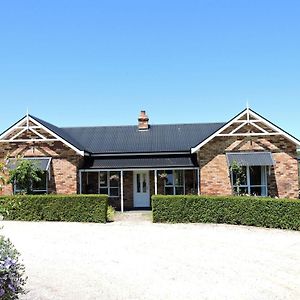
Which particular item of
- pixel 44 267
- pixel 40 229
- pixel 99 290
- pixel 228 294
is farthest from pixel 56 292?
pixel 40 229

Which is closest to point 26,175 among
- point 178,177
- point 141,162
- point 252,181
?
point 141,162

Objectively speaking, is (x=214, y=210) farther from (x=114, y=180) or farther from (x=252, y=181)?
(x=114, y=180)

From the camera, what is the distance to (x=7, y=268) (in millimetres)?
5379

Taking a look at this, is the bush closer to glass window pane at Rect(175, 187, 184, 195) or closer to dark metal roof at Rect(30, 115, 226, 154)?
dark metal roof at Rect(30, 115, 226, 154)

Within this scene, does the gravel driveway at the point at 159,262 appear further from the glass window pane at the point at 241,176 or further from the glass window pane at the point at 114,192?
the glass window pane at the point at 114,192

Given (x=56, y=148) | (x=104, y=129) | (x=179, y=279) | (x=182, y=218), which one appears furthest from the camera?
(x=104, y=129)

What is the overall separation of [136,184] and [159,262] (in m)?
17.0

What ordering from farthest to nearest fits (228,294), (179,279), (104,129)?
(104,129), (179,279), (228,294)

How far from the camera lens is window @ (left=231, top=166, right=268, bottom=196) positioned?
80.4 feet

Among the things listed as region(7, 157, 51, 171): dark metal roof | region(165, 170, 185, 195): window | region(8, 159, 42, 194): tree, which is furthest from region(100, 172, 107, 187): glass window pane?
region(8, 159, 42, 194): tree

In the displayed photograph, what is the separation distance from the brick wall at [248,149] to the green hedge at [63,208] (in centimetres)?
765

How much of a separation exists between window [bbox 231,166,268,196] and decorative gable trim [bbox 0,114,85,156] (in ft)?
39.5

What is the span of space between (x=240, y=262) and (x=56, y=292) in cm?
531

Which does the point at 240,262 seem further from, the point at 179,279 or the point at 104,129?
the point at 104,129
